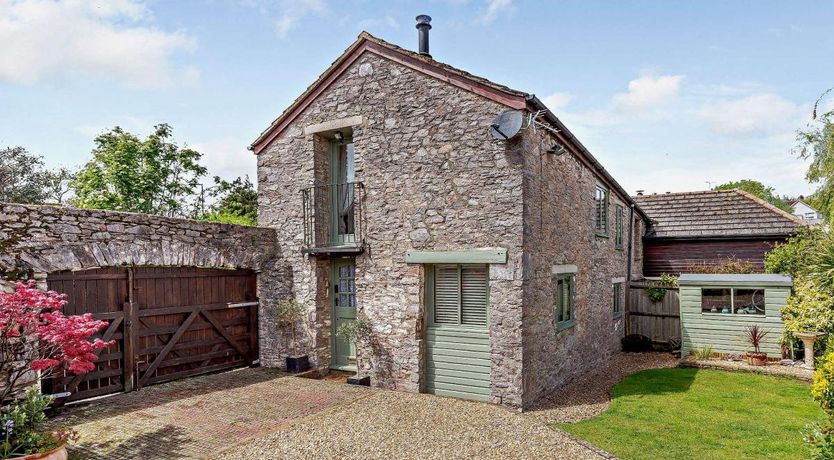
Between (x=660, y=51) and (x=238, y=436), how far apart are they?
10.4 meters

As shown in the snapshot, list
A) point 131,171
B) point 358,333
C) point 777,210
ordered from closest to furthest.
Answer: point 358,333
point 777,210
point 131,171

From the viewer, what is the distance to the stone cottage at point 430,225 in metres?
9.00

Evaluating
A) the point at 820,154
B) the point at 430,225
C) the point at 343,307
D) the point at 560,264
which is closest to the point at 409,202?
the point at 430,225

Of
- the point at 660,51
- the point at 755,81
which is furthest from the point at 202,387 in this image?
the point at 755,81

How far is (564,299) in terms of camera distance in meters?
11.2

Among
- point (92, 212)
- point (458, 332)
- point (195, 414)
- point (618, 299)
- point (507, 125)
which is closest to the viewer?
point (195, 414)

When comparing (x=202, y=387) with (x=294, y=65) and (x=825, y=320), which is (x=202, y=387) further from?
(x=825, y=320)

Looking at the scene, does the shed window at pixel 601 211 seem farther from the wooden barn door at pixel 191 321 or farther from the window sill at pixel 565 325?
the wooden barn door at pixel 191 321

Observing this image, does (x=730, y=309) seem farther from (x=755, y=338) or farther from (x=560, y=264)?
(x=560, y=264)

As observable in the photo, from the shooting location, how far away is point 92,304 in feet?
28.9

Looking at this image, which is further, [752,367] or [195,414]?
[752,367]

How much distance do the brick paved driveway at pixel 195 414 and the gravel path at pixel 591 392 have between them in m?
3.62

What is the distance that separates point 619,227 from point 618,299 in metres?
2.59

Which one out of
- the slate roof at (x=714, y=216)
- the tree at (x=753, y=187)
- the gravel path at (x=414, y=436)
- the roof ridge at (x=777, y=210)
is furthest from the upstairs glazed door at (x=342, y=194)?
the tree at (x=753, y=187)
